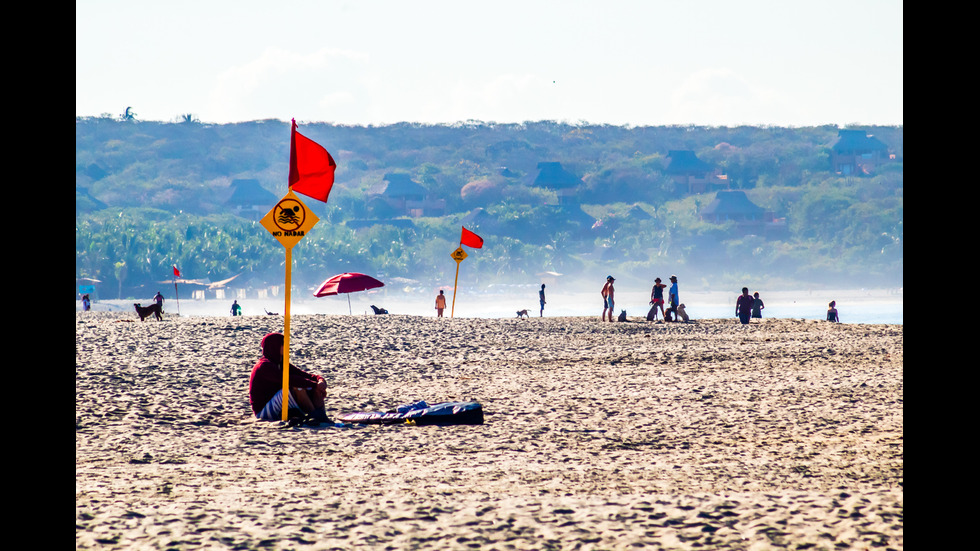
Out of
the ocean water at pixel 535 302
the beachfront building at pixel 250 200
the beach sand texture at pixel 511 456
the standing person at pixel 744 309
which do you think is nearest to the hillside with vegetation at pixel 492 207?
the beachfront building at pixel 250 200

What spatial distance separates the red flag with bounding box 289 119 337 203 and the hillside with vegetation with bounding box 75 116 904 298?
2981 inches

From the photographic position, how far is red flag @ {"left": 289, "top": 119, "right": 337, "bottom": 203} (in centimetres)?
777

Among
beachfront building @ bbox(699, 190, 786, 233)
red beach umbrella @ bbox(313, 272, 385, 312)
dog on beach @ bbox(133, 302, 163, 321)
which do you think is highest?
beachfront building @ bbox(699, 190, 786, 233)

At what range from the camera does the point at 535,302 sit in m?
76.3

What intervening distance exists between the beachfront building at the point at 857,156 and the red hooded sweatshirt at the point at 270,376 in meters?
142

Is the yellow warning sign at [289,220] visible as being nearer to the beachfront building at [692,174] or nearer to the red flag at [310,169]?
the red flag at [310,169]

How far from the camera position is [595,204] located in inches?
4961

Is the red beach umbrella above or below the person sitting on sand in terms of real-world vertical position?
above

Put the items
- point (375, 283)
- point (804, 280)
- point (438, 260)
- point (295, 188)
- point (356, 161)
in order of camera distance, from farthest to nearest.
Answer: point (356, 161), point (804, 280), point (438, 260), point (375, 283), point (295, 188)

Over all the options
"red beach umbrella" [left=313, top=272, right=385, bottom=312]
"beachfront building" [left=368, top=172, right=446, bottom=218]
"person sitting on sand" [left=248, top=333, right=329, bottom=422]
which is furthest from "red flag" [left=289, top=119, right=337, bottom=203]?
"beachfront building" [left=368, top=172, right=446, bottom=218]

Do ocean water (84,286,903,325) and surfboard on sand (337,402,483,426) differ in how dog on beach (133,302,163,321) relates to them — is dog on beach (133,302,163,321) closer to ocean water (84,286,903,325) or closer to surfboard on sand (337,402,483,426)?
surfboard on sand (337,402,483,426)

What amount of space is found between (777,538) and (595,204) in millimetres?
123202
